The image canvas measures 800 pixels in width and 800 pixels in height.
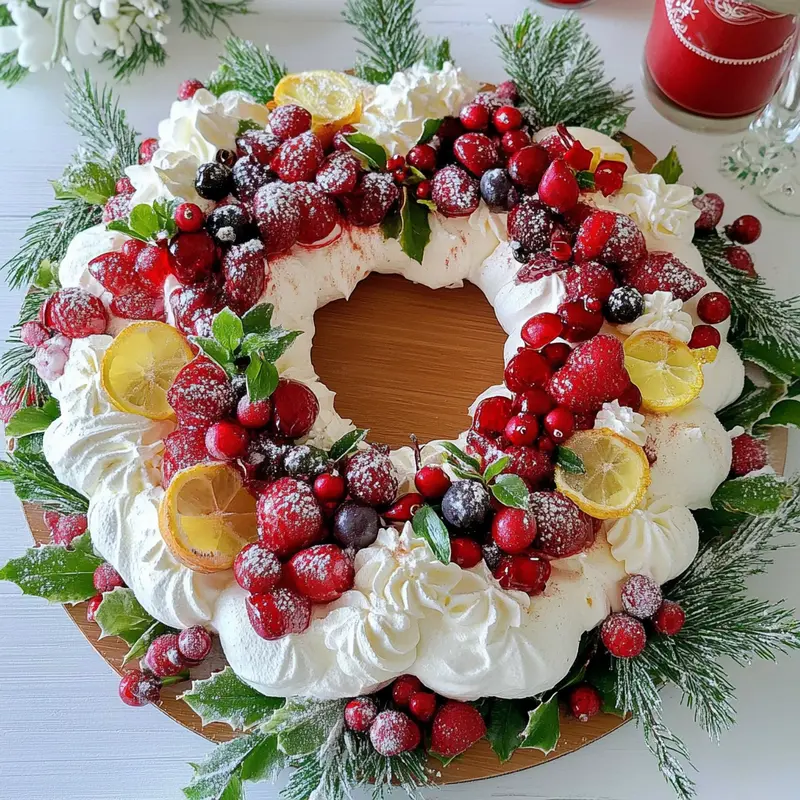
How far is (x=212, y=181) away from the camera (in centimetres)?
165

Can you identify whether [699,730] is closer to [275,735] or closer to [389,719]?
[389,719]

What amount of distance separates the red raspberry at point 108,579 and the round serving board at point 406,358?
7.5 inches

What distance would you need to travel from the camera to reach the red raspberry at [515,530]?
4.55ft

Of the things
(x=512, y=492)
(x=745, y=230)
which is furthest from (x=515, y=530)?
(x=745, y=230)

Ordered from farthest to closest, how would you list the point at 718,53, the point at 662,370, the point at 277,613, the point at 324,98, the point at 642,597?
the point at 718,53, the point at 324,98, the point at 662,370, the point at 642,597, the point at 277,613

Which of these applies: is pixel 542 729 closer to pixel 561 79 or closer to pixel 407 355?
pixel 407 355

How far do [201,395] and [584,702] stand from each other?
0.80 m

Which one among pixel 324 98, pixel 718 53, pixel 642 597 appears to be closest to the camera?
pixel 642 597

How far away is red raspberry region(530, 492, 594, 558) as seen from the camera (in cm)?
141

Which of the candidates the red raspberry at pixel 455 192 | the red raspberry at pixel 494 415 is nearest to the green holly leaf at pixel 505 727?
the red raspberry at pixel 494 415

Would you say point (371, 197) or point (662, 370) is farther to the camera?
point (371, 197)

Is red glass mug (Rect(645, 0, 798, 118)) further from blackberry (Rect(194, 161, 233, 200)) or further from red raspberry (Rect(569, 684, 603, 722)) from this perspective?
red raspberry (Rect(569, 684, 603, 722))

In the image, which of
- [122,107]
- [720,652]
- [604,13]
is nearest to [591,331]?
[720,652]

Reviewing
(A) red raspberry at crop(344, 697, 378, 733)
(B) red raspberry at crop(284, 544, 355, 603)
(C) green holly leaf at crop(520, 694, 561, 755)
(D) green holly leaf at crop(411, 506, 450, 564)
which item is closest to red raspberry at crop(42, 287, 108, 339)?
(B) red raspberry at crop(284, 544, 355, 603)
